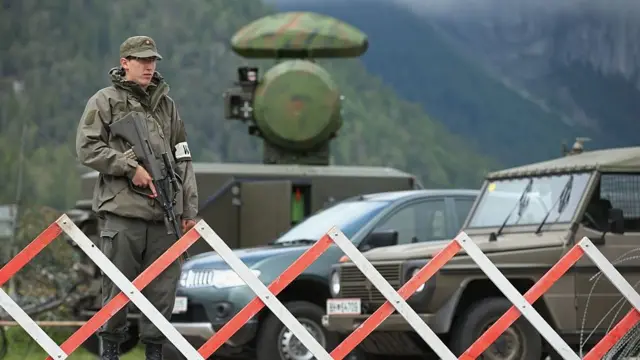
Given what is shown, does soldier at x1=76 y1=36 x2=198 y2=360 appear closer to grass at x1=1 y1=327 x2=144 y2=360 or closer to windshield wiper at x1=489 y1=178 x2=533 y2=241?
windshield wiper at x1=489 y1=178 x2=533 y2=241

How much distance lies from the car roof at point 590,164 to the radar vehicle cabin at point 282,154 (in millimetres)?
4698

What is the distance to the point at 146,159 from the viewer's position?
30.6ft

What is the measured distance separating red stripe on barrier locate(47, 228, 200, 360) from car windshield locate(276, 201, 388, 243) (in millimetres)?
5598

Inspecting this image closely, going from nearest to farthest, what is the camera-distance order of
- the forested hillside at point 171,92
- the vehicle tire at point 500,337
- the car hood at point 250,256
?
the vehicle tire at point 500,337 → the car hood at point 250,256 → the forested hillside at point 171,92

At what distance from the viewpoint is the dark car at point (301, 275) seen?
1430cm

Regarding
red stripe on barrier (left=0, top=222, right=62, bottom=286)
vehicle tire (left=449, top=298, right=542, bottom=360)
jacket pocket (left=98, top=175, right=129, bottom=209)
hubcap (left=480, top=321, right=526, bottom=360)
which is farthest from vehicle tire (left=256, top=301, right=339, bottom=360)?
red stripe on barrier (left=0, top=222, right=62, bottom=286)

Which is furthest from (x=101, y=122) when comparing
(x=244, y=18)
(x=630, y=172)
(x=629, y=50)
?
(x=244, y=18)

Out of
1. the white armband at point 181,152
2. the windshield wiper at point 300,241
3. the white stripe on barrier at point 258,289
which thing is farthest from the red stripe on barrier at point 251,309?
the windshield wiper at point 300,241

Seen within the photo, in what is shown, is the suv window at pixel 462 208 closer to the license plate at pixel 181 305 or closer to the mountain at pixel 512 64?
the license plate at pixel 181 305

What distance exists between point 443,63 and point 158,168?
27.9 m

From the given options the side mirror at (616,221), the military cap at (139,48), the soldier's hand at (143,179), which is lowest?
the side mirror at (616,221)

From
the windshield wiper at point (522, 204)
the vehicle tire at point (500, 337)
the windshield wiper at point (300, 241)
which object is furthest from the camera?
the windshield wiper at point (300, 241)

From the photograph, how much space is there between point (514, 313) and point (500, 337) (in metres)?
2.41

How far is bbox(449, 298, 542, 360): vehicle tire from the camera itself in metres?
12.0
